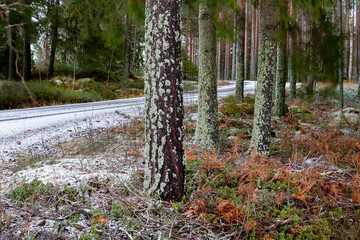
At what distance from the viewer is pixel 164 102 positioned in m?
2.94

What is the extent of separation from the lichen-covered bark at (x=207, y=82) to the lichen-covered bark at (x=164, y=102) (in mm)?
2383

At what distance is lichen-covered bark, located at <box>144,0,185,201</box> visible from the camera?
2.91 m

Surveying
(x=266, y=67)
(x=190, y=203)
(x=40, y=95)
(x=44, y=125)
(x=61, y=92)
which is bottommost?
(x=190, y=203)

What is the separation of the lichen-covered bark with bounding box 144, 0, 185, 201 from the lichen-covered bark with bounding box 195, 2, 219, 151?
2383 millimetres

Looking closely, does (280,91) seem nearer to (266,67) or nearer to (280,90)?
(280,90)

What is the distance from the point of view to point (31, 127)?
7.18 metres

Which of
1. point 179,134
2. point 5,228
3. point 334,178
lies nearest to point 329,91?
point 334,178

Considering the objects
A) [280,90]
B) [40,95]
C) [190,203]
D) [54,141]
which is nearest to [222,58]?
[280,90]

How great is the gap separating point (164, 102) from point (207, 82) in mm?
2614

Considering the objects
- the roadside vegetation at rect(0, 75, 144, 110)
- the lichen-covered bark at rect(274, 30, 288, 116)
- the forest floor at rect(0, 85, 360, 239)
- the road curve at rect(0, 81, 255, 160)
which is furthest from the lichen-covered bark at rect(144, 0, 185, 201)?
the lichen-covered bark at rect(274, 30, 288, 116)

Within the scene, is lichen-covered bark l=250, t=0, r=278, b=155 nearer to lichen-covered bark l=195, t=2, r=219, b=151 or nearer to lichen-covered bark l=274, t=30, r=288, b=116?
lichen-covered bark l=195, t=2, r=219, b=151

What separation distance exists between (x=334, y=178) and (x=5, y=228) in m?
4.42

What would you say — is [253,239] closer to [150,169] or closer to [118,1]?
[150,169]

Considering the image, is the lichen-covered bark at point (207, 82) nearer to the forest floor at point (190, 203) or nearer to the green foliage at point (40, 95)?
the forest floor at point (190, 203)
